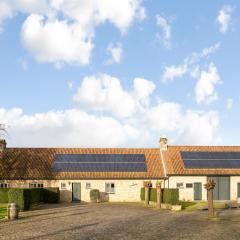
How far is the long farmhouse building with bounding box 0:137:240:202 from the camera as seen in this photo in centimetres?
5384

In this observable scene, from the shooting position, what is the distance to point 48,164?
56062mm

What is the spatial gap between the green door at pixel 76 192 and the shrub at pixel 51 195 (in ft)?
8.53

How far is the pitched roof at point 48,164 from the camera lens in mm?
53956

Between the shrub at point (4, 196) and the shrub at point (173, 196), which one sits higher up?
the shrub at point (173, 196)

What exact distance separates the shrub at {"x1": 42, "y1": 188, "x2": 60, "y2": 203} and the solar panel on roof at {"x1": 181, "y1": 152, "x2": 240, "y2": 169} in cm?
1512

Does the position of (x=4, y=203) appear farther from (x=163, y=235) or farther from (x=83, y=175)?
(x=163, y=235)

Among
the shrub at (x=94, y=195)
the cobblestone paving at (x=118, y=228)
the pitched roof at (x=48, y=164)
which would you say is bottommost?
the shrub at (x=94, y=195)

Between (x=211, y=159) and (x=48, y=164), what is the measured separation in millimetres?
19285

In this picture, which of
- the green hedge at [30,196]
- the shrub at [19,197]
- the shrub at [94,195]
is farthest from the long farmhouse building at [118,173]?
the shrub at [19,197]

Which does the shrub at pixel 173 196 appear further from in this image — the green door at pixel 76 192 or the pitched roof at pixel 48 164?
the green door at pixel 76 192

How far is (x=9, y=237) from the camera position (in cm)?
A: 2203

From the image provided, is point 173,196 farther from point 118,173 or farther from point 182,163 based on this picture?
point 182,163

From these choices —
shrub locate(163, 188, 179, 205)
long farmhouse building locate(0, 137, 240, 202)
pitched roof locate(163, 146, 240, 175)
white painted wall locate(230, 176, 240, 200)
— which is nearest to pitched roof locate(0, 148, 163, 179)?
long farmhouse building locate(0, 137, 240, 202)

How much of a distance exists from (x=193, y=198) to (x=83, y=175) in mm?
12634
